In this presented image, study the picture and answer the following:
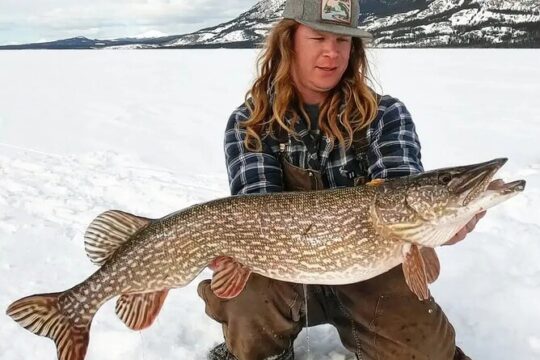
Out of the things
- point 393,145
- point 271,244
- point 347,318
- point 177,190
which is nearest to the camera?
point 271,244

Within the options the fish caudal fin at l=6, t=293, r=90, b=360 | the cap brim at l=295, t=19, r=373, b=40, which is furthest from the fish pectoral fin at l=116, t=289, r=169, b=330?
the cap brim at l=295, t=19, r=373, b=40

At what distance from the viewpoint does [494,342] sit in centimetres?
255

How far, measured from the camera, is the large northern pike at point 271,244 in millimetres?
2084

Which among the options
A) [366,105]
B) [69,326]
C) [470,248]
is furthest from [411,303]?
[470,248]

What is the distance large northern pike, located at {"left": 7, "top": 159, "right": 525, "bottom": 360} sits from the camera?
82.0 inches

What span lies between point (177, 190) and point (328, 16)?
10.2 ft

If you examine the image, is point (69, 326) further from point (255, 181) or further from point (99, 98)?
point (99, 98)

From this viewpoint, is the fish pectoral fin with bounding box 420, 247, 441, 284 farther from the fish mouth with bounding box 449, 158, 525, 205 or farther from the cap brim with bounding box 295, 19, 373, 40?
the cap brim with bounding box 295, 19, 373, 40

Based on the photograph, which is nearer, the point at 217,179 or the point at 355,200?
the point at 355,200

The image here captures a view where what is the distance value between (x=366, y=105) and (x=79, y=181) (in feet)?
12.7

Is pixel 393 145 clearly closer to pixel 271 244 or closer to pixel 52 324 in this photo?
pixel 271 244

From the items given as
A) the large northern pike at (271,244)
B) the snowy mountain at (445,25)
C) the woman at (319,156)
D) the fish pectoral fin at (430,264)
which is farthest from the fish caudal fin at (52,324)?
the snowy mountain at (445,25)

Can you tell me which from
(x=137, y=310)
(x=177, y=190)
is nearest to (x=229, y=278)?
(x=137, y=310)

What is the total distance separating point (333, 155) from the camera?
2.58m
